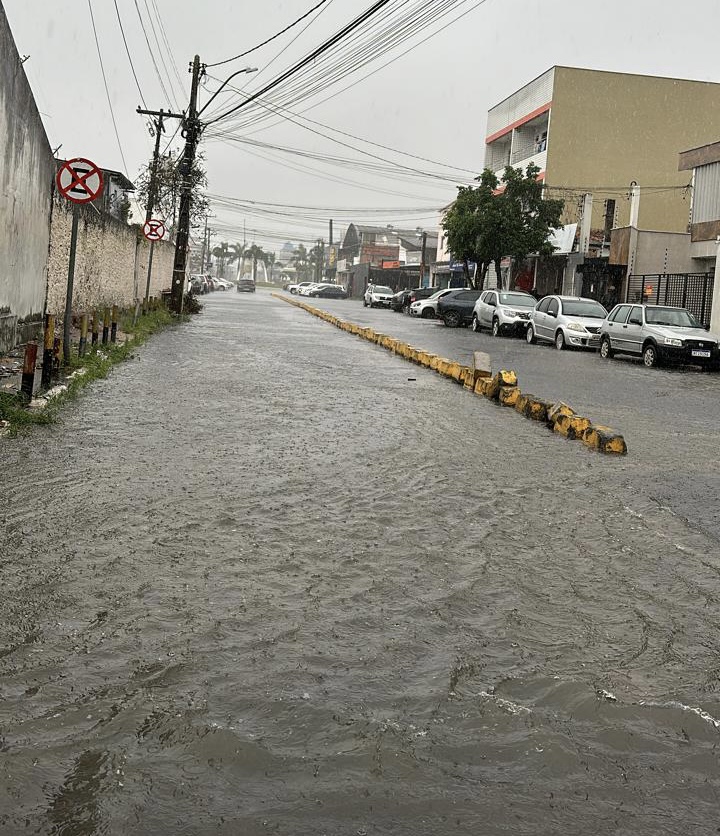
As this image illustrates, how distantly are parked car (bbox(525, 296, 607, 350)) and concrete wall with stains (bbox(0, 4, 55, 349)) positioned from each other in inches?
593

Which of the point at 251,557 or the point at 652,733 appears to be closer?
the point at 652,733

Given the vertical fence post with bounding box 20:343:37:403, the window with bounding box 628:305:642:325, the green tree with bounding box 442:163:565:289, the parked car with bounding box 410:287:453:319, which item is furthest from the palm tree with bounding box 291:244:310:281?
the vertical fence post with bounding box 20:343:37:403

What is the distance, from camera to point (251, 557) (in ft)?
17.5

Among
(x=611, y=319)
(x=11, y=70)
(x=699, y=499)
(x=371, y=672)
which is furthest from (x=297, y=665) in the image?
(x=611, y=319)

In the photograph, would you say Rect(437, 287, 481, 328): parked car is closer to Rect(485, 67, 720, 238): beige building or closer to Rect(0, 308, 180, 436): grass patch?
Result: Rect(485, 67, 720, 238): beige building

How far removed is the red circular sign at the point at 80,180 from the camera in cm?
1381

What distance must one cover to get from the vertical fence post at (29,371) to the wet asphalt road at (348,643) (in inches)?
64.6

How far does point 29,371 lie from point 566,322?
766 inches

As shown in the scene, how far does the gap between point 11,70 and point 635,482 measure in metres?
9.93

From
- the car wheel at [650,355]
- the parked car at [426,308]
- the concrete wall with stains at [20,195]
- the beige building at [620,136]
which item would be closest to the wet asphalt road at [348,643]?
the concrete wall with stains at [20,195]

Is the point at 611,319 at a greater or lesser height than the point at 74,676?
greater

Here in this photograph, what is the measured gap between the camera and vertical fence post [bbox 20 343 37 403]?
10.1 m

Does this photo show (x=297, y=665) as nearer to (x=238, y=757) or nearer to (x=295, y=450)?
(x=238, y=757)

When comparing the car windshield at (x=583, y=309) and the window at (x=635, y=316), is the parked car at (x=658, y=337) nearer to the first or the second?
the window at (x=635, y=316)
